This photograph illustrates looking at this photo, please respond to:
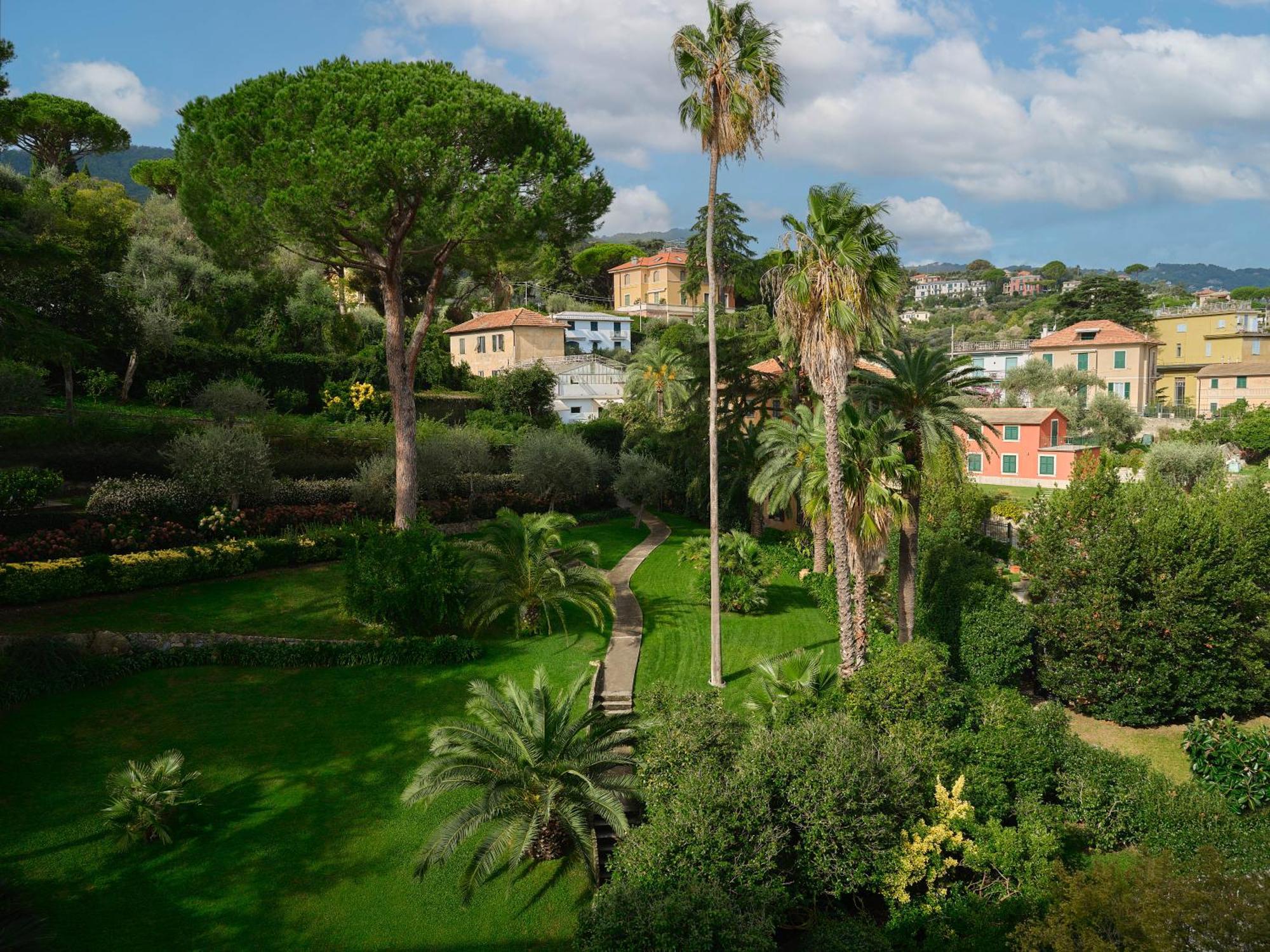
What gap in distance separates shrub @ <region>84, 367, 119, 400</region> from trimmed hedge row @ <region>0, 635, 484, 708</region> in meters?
19.2

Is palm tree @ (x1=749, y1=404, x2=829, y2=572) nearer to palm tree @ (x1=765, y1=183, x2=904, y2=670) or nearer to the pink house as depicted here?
palm tree @ (x1=765, y1=183, x2=904, y2=670)

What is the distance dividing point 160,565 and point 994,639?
1928 centimetres

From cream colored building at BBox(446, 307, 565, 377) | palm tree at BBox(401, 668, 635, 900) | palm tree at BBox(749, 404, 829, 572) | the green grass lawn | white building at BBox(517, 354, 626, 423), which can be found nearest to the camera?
palm tree at BBox(401, 668, 635, 900)

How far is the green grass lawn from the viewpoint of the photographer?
18.5 meters

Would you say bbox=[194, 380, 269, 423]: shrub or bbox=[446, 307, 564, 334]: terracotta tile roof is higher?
bbox=[446, 307, 564, 334]: terracotta tile roof

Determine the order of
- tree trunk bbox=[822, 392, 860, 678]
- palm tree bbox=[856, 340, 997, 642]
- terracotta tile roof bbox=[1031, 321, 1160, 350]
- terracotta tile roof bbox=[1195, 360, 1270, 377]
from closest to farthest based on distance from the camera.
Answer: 1. tree trunk bbox=[822, 392, 860, 678]
2. palm tree bbox=[856, 340, 997, 642]
3. terracotta tile roof bbox=[1195, 360, 1270, 377]
4. terracotta tile roof bbox=[1031, 321, 1160, 350]

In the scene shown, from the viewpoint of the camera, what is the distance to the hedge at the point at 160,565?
17.0m

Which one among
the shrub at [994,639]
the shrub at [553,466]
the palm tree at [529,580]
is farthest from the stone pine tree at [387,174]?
the shrub at [994,639]

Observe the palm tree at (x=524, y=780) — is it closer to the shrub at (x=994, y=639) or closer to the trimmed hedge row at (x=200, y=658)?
the trimmed hedge row at (x=200, y=658)

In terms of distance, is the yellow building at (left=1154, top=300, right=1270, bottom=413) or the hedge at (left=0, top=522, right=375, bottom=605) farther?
the yellow building at (left=1154, top=300, right=1270, bottom=413)

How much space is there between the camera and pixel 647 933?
30.9 ft

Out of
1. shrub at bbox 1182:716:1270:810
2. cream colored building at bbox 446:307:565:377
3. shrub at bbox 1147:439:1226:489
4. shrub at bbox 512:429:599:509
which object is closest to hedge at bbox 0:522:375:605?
shrub at bbox 512:429:599:509

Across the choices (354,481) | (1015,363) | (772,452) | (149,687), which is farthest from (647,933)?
(1015,363)

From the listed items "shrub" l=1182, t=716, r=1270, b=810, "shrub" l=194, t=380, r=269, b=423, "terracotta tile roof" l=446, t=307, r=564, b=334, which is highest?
"terracotta tile roof" l=446, t=307, r=564, b=334
